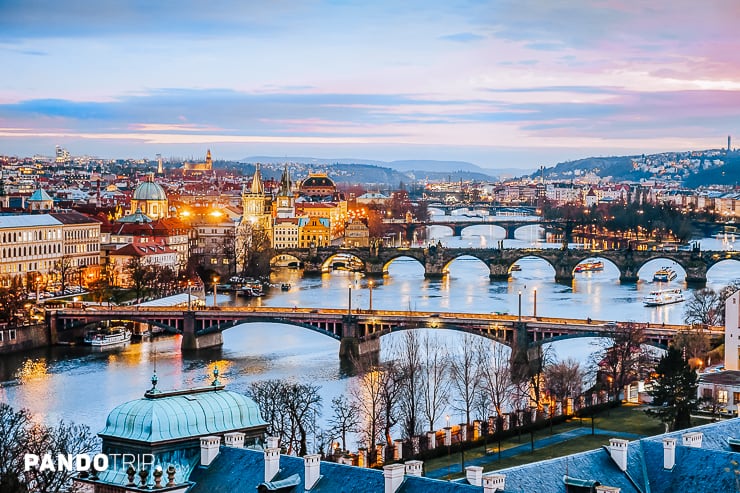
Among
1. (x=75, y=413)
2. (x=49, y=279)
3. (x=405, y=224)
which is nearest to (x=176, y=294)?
(x=49, y=279)

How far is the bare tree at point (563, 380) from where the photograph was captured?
31.3 m

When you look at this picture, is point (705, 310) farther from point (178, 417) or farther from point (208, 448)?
point (208, 448)

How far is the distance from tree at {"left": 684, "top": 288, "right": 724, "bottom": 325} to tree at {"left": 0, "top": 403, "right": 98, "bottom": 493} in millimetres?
19589

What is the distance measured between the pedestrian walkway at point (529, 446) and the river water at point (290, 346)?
5593 mm

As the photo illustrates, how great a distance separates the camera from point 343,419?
28.7 meters

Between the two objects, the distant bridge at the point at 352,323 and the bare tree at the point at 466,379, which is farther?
the distant bridge at the point at 352,323

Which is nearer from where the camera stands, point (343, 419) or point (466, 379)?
point (343, 419)

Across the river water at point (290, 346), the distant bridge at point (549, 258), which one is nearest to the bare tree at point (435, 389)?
the river water at point (290, 346)

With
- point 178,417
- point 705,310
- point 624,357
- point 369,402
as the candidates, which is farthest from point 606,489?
point 705,310

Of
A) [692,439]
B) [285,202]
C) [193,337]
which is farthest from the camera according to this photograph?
[285,202]

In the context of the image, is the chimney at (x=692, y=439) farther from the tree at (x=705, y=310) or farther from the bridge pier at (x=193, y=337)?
the bridge pier at (x=193, y=337)

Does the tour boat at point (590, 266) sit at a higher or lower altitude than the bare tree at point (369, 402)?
lower

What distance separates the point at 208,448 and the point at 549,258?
5530cm

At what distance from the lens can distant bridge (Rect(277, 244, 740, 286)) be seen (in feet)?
223
